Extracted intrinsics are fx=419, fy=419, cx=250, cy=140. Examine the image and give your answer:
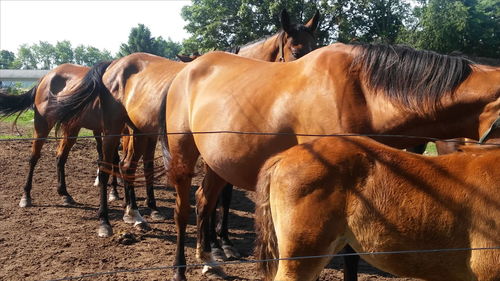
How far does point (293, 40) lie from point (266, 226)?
11.6 feet

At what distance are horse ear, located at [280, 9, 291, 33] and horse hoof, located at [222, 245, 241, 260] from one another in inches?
112

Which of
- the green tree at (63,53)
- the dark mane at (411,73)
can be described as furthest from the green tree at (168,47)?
the dark mane at (411,73)

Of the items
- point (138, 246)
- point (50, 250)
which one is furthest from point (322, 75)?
point (50, 250)

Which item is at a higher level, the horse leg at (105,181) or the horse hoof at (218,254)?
the horse leg at (105,181)

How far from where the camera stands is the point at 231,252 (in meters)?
4.80

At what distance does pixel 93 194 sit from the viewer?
7.32 meters

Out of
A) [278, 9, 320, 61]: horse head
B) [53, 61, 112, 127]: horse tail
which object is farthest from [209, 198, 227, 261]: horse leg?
[53, 61, 112, 127]: horse tail

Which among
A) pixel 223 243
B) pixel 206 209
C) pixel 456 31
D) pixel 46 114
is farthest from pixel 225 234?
pixel 456 31

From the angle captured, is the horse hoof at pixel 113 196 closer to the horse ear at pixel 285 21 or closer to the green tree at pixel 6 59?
the horse ear at pixel 285 21

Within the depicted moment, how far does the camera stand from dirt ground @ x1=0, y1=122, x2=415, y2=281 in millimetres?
4191

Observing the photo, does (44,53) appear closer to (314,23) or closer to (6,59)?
(6,59)

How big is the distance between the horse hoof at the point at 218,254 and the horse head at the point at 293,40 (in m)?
2.53

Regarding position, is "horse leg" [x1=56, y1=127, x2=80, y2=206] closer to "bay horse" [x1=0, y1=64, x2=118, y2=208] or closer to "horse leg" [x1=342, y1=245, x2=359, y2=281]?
"bay horse" [x1=0, y1=64, x2=118, y2=208]

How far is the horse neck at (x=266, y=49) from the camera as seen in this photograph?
571cm
